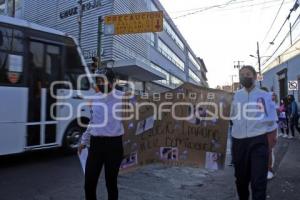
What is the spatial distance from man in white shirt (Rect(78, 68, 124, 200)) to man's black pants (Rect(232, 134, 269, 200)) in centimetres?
145

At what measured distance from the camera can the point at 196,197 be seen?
6.74 meters

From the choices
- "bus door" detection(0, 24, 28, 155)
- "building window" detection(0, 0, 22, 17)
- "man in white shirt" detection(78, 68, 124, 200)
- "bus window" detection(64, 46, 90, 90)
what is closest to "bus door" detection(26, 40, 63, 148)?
"bus door" detection(0, 24, 28, 155)

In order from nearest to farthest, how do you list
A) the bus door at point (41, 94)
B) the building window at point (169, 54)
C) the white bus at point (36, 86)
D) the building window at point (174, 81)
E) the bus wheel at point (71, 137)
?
the white bus at point (36, 86) < the bus door at point (41, 94) < the bus wheel at point (71, 137) < the building window at point (169, 54) < the building window at point (174, 81)

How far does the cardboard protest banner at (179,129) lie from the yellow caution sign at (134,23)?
36.0ft

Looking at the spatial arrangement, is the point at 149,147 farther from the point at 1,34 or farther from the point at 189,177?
the point at 1,34

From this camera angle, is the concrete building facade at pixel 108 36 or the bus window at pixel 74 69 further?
the concrete building facade at pixel 108 36

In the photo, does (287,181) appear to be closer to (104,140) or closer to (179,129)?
(179,129)

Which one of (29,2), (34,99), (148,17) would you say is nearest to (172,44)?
(29,2)

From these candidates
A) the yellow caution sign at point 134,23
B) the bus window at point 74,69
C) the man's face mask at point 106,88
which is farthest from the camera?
the yellow caution sign at point 134,23

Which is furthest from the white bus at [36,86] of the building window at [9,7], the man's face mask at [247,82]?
the building window at [9,7]

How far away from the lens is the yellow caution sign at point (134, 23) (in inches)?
730

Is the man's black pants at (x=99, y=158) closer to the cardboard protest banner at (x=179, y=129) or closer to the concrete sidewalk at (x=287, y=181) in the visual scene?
Answer: the cardboard protest banner at (x=179, y=129)

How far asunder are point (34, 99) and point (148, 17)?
9906mm

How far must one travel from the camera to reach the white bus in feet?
30.5
